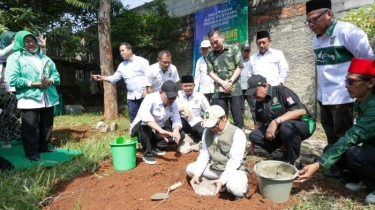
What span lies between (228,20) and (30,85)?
5535mm

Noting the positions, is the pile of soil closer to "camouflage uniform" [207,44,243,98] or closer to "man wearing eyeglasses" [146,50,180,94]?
"camouflage uniform" [207,44,243,98]

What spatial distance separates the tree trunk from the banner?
8.92 ft

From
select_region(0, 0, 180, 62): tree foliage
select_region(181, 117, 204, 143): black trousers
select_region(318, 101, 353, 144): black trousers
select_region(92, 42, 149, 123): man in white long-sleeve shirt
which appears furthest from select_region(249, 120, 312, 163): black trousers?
select_region(0, 0, 180, 62): tree foliage

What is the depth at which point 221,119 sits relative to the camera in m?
2.65

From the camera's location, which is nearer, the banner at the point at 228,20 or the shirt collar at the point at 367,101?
the shirt collar at the point at 367,101

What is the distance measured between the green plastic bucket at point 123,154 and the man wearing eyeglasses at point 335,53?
2.17 m

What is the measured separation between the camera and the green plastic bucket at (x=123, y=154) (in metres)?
3.25

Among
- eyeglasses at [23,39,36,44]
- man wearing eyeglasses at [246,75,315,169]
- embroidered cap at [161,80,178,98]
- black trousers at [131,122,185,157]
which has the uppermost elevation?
eyeglasses at [23,39,36,44]

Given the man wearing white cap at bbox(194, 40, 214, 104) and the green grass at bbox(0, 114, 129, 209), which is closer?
the green grass at bbox(0, 114, 129, 209)

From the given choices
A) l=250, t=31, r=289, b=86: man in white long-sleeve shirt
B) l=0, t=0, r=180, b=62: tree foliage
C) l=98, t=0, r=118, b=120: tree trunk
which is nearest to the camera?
l=250, t=31, r=289, b=86: man in white long-sleeve shirt

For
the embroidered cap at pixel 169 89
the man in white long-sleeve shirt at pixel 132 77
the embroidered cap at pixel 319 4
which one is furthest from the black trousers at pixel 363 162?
the man in white long-sleeve shirt at pixel 132 77

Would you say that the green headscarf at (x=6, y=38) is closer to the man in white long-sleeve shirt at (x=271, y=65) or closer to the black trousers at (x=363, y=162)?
the man in white long-sleeve shirt at (x=271, y=65)

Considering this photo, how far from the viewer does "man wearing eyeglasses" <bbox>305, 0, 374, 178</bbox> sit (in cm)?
272

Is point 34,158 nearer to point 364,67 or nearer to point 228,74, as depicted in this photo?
A: point 228,74
